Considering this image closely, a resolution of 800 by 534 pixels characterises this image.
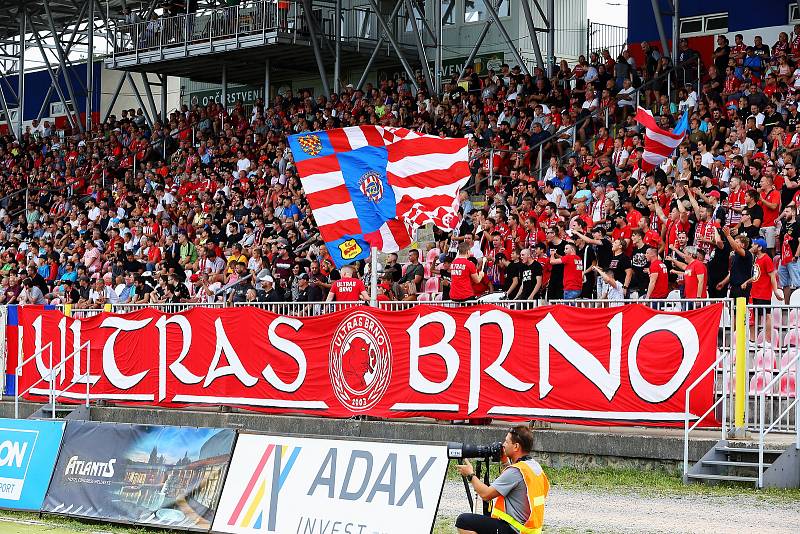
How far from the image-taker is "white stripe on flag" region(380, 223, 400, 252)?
16.9 m

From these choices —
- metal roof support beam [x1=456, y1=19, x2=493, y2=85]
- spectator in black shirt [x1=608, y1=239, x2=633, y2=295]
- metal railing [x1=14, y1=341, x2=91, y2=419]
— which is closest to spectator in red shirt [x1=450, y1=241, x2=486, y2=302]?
spectator in black shirt [x1=608, y1=239, x2=633, y2=295]

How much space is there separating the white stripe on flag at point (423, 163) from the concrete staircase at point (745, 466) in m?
5.64

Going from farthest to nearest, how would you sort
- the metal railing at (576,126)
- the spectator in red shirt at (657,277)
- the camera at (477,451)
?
the metal railing at (576,126) < the spectator in red shirt at (657,277) < the camera at (477,451)

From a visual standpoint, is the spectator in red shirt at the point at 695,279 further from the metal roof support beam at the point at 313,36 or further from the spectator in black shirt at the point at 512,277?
the metal roof support beam at the point at 313,36

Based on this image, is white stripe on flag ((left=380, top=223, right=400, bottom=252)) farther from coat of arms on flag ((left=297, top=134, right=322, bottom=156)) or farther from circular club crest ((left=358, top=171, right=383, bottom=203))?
coat of arms on flag ((left=297, top=134, right=322, bottom=156))

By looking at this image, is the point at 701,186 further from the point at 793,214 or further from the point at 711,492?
the point at 711,492

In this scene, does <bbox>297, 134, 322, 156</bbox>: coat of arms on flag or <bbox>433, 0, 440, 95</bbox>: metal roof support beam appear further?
<bbox>433, 0, 440, 95</bbox>: metal roof support beam

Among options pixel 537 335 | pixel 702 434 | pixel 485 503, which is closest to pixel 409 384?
pixel 537 335

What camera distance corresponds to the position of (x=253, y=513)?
35.6ft

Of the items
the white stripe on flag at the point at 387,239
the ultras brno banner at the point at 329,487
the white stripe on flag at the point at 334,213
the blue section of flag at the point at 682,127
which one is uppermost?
the blue section of flag at the point at 682,127

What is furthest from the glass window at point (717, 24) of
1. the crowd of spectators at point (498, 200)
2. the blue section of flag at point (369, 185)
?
the blue section of flag at point (369, 185)

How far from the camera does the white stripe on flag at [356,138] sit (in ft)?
55.5

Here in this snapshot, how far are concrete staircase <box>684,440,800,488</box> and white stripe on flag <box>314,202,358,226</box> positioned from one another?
19.1 feet

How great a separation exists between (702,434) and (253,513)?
604cm
